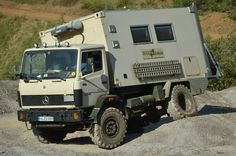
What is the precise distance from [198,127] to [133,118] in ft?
6.60

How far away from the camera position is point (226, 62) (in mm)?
26703

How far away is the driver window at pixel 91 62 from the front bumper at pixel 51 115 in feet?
3.35

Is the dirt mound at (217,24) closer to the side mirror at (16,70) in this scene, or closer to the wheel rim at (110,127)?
the wheel rim at (110,127)

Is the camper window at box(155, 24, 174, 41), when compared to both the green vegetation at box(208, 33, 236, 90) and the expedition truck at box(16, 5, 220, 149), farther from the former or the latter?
the green vegetation at box(208, 33, 236, 90)

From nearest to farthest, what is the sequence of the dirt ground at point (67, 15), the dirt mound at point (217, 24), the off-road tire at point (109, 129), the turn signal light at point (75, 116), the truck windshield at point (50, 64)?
the turn signal light at point (75, 116) < the truck windshield at point (50, 64) < the off-road tire at point (109, 129) < the dirt mound at point (217, 24) < the dirt ground at point (67, 15)

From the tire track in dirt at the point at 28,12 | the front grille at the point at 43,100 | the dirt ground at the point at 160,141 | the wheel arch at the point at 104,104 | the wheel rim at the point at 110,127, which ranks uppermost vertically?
the tire track in dirt at the point at 28,12

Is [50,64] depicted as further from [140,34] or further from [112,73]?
[140,34]

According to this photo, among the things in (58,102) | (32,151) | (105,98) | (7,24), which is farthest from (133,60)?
(7,24)

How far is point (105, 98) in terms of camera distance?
13672 mm

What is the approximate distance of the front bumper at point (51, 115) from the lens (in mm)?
13094

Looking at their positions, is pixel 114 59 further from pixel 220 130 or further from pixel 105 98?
pixel 220 130

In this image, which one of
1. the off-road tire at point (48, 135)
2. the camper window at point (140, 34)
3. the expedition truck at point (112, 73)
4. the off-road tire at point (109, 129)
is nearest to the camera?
the expedition truck at point (112, 73)

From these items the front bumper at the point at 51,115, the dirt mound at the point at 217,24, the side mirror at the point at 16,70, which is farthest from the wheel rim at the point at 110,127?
the dirt mound at the point at 217,24

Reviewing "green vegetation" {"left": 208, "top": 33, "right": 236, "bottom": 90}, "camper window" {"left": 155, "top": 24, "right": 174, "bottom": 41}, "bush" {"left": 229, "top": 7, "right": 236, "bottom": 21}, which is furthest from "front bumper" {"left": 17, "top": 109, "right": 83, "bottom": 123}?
"bush" {"left": 229, "top": 7, "right": 236, "bottom": 21}
